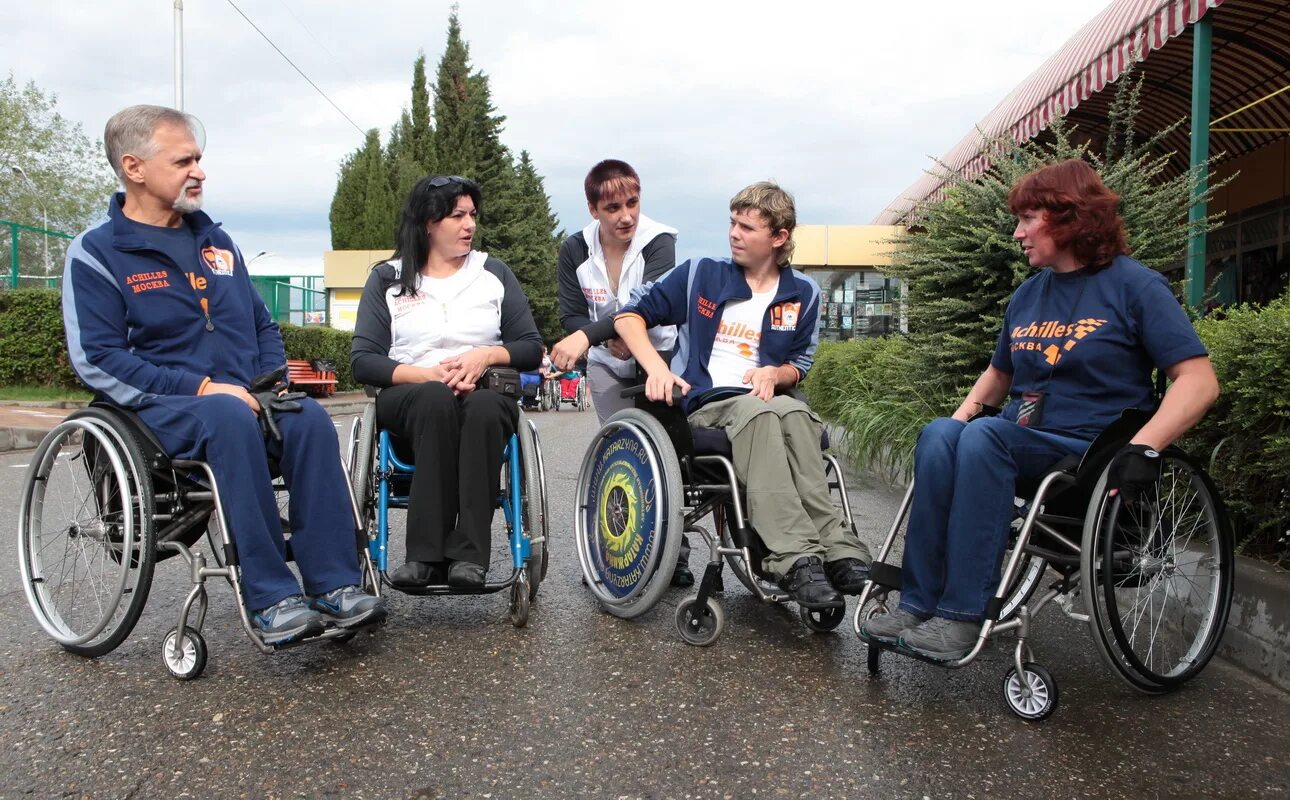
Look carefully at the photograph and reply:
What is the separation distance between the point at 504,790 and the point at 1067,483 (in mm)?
1604

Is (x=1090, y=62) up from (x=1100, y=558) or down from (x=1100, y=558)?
up

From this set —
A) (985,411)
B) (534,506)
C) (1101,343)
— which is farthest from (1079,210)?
(534,506)

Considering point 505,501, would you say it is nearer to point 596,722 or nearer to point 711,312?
point 711,312

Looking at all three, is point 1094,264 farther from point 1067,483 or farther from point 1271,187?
point 1271,187

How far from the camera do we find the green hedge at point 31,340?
594 inches

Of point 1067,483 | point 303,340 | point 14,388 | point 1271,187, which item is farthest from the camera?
point 303,340

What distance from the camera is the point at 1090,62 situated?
26.1 feet

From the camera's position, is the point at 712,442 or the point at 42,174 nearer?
the point at 712,442

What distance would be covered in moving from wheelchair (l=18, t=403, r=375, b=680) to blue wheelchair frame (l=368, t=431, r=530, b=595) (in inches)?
5.6

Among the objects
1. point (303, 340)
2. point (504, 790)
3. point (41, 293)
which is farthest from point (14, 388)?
point (504, 790)

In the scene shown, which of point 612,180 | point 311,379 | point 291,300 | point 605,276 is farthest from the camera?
point 291,300

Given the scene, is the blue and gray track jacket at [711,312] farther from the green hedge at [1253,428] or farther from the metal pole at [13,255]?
the metal pole at [13,255]

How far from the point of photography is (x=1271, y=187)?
11.9 m

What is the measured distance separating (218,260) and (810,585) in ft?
7.14
